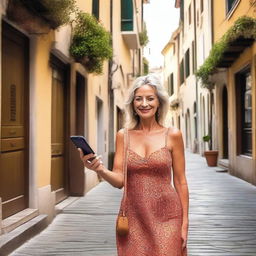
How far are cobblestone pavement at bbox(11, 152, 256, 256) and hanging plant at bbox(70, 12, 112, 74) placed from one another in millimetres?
2700

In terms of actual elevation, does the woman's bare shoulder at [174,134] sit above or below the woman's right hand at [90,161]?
above

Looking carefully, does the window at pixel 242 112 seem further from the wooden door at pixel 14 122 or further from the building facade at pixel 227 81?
the wooden door at pixel 14 122

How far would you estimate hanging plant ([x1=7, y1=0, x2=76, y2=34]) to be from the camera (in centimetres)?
589

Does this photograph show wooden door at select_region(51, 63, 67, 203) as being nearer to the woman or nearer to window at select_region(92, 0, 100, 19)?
window at select_region(92, 0, 100, 19)

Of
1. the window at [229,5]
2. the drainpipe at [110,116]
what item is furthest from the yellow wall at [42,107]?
the window at [229,5]

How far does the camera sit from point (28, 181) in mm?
6867

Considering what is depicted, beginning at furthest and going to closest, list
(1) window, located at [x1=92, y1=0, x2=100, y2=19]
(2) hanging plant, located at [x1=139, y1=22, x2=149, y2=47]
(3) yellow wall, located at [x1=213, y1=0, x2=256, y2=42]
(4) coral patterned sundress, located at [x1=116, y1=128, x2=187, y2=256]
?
1. (2) hanging plant, located at [x1=139, y1=22, x2=149, y2=47]
2. (3) yellow wall, located at [x1=213, y1=0, x2=256, y2=42]
3. (1) window, located at [x1=92, y1=0, x2=100, y2=19]
4. (4) coral patterned sundress, located at [x1=116, y1=128, x2=187, y2=256]

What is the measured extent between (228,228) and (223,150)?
40.0 ft

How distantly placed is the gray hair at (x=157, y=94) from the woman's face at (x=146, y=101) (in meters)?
0.02

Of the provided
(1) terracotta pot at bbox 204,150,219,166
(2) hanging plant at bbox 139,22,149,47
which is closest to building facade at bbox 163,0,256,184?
(1) terracotta pot at bbox 204,150,219,166

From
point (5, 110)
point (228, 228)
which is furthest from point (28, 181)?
point (228, 228)

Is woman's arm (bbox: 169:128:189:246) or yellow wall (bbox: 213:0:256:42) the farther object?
yellow wall (bbox: 213:0:256:42)

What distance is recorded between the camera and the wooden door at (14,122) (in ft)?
19.8

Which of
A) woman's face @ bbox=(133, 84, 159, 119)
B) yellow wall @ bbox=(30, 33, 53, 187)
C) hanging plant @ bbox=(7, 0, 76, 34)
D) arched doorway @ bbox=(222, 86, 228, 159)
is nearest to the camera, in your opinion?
woman's face @ bbox=(133, 84, 159, 119)
